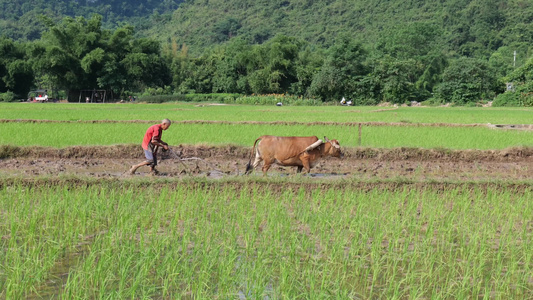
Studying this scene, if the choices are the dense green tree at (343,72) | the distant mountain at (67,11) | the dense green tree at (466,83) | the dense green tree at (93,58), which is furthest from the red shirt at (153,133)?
the distant mountain at (67,11)

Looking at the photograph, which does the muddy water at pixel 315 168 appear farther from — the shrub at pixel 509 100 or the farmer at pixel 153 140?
the shrub at pixel 509 100

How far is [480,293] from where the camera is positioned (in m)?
3.72

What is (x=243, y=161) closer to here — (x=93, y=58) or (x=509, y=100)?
(x=509, y=100)

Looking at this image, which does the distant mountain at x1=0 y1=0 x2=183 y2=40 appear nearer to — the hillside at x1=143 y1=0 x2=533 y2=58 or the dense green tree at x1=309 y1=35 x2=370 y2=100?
the hillside at x1=143 y1=0 x2=533 y2=58

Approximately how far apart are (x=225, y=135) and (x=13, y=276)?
345 inches

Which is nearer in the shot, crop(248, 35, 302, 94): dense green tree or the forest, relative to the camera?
the forest

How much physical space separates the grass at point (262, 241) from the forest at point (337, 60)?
29.9m

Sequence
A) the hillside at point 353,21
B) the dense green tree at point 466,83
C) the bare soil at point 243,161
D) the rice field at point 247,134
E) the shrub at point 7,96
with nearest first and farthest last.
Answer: the bare soil at point 243,161, the rice field at point 247,134, the dense green tree at point 466,83, the shrub at point 7,96, the hillside at point 353,21

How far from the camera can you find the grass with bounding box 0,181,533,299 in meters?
3.62

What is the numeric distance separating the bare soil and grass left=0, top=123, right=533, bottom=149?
29 centimetres

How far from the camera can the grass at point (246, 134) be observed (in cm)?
1085

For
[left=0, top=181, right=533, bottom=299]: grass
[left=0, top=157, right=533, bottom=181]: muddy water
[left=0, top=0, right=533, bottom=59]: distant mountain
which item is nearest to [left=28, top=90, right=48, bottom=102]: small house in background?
[left=0, top=0, right=533, bottom=59]: distant mountain

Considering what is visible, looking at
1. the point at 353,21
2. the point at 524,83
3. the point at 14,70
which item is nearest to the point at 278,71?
the point at 524,83

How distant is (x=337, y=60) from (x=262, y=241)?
3573 centimetres
